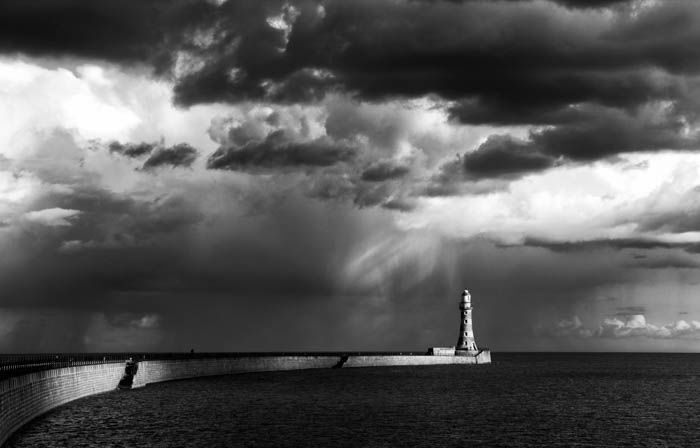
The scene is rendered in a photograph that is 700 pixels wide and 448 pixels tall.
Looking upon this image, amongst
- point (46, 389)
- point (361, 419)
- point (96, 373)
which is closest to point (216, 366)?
point (96, 373)

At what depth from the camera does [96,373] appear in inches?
3278

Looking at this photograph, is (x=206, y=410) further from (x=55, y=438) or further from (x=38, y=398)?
(x=55, y=438)

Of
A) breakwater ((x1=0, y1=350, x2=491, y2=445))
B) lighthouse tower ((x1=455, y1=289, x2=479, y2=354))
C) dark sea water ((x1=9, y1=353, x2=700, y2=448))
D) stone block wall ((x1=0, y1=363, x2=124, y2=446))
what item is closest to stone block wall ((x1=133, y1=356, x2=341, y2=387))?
breakwater ((x1=0, y1=350, x2=491, y2=445))

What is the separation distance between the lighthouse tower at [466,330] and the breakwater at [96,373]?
2129 mm

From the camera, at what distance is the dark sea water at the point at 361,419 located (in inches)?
2219

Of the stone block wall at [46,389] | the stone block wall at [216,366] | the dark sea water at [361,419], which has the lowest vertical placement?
the dark sea water at [361,419]

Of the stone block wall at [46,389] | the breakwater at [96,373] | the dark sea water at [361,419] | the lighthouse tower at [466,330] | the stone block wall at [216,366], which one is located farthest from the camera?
the lighthouse tower at [466,330]

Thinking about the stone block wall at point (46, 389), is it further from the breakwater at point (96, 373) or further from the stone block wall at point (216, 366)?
the stone block wall at point (216, 366)

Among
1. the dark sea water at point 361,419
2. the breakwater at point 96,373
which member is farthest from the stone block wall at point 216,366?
the dark sea water at point 361,419

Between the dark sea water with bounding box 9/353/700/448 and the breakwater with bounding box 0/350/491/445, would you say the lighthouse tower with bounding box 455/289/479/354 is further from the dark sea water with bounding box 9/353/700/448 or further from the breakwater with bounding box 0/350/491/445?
the dark sea water with bounding box 9/353/700/448

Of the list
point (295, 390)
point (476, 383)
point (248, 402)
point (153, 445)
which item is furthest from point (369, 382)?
point (153, 445)

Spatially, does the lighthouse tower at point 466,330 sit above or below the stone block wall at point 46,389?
above

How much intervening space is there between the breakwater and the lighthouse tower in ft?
6.98

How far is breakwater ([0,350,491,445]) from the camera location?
5041 cm
